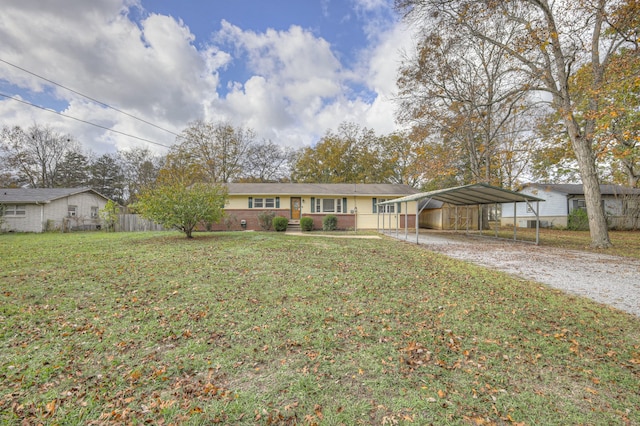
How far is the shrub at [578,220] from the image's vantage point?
20375mm

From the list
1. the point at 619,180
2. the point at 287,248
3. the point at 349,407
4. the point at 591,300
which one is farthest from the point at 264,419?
the point at 619,180

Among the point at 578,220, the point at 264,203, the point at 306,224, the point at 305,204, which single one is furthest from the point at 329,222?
the point at 578,220

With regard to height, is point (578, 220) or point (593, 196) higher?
point (593, 196)

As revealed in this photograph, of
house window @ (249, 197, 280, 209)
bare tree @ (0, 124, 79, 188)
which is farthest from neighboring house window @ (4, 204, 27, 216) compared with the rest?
house window @ (249, 197, 280, 209)

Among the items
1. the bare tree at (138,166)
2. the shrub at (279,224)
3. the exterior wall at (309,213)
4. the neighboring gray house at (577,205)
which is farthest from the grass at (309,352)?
the bare tree at (138,166)

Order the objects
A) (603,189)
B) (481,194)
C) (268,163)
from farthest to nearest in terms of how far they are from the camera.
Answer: (268,163) → (603,189) → (481,194)

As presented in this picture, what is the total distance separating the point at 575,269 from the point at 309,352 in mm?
7844

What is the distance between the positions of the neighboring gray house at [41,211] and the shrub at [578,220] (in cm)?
3597

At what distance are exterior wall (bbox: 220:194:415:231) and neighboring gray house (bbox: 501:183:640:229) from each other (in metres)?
10.7

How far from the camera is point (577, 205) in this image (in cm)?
2264

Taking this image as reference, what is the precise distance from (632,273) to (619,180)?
21.3 metres

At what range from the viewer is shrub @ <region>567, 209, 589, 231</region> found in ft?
66.8

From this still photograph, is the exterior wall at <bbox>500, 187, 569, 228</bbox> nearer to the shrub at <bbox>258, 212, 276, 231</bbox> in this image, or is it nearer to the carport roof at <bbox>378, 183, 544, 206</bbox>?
the carport roof at <bbox>378, 183, 544, 206</bbox>

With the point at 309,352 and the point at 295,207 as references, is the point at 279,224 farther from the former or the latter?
the point at 309,352
